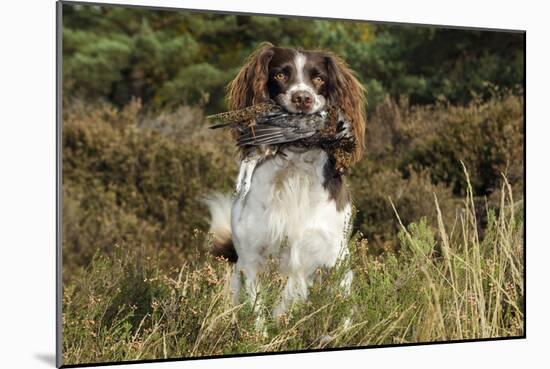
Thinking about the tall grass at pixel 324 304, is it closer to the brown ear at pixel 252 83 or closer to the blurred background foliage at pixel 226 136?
the brown ear at pixel 252 83

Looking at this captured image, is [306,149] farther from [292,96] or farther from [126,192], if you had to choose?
[126,192]

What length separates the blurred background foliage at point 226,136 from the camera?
7.92 meters

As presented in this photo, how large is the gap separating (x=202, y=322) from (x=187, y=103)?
4.09 meters

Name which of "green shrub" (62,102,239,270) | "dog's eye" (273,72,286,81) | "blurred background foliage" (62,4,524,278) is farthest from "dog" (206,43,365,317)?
"green shrub" (62,102,239,270)

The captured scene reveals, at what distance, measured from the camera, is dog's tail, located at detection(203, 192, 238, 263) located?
5.98 m

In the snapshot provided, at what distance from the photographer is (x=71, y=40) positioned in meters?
9.79

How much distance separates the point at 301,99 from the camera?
579 centimetres

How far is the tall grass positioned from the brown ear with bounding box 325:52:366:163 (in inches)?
22.3

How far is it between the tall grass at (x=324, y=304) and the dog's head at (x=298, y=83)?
70cm

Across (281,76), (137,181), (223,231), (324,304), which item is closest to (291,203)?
(223,231)

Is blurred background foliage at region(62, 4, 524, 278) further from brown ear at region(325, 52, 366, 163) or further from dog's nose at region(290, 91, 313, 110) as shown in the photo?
dog's nose at region(290, 91, 313, 110)

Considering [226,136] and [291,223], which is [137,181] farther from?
[291,223]

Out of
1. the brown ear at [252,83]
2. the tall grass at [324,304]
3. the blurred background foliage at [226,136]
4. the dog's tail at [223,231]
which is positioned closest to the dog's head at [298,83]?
the brown ear at [252,83]

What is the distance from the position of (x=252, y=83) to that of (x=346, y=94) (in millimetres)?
476
